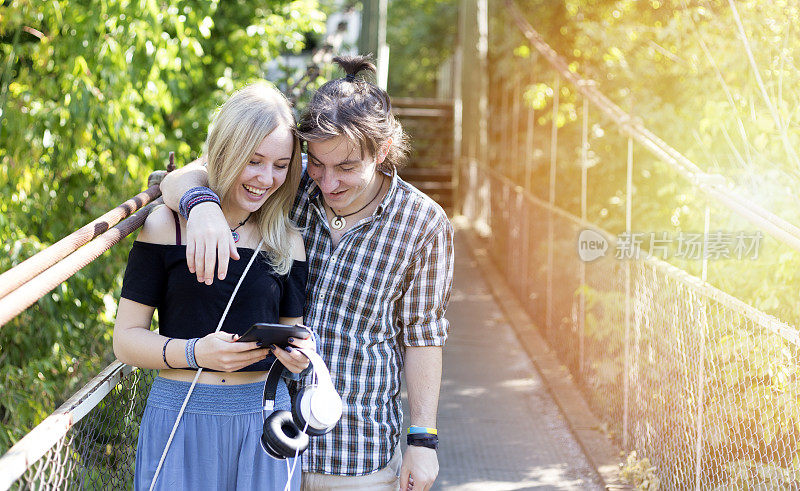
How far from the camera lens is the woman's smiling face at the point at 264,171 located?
6.22 feet

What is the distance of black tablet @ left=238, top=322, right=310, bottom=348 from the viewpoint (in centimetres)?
169

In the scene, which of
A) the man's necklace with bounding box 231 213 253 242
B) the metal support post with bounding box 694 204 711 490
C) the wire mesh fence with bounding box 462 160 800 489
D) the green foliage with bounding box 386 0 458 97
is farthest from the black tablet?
the green foliage with bounding box 386 0 458 97

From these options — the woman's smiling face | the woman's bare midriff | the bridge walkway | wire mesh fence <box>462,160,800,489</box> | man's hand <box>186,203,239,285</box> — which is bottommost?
the bridge walkway

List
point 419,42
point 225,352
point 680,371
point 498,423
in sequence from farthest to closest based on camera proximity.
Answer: point 419,42 < point 498,423 < point 680,371 < point 225,352

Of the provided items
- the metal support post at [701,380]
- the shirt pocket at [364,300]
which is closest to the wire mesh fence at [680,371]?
the metal support post at [701,380]

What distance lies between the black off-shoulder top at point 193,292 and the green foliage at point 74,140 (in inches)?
105

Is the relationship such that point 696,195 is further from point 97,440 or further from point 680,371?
point 97,440

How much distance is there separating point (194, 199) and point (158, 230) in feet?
0.35

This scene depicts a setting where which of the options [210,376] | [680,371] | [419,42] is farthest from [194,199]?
[419,42]

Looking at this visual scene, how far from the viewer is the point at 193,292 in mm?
1847

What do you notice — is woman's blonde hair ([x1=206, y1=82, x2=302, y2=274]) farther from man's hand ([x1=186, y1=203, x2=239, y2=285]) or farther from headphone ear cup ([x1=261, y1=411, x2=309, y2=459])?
headphone ear cup ([x1=261, y1=411, x2=309, y2=459])

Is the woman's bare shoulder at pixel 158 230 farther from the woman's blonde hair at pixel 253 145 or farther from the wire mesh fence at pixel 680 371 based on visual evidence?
the wire mesh fence at pixel 680 371

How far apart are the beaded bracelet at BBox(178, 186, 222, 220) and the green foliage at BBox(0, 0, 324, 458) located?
2.68 m

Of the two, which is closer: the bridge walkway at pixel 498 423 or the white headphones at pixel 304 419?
the white headphones at pixel 304 419
